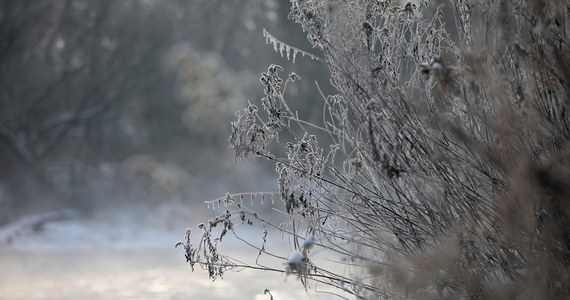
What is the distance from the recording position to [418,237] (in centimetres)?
300

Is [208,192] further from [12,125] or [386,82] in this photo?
[386,82]

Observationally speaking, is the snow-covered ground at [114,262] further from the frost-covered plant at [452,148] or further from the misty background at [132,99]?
the misty background at [132,99]

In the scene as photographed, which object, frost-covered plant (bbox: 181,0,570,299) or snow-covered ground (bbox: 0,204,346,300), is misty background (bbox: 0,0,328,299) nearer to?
snow-covered ground (bbox: 0,204,346,300)

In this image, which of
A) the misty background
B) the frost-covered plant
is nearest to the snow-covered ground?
the frost-covered plant

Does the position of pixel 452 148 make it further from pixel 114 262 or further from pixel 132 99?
pixel 132 99

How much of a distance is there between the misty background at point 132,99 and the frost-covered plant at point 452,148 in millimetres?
11469

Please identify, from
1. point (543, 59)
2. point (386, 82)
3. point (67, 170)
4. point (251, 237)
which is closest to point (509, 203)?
point (543, 59)

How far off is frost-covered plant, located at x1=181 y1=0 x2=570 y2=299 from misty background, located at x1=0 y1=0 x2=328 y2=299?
1147cm

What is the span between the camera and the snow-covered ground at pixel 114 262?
686cm

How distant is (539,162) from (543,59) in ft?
1.20

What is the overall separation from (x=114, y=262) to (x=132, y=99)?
987 centimetres

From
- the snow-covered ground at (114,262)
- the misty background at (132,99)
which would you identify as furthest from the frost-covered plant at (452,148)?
the misty background at (132,99)

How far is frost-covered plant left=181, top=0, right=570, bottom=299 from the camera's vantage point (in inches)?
99.3

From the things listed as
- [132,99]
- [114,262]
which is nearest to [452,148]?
[114,262]
